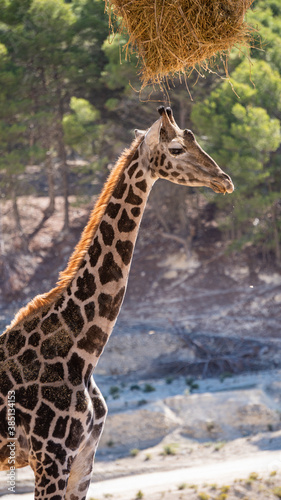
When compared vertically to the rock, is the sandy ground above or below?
above

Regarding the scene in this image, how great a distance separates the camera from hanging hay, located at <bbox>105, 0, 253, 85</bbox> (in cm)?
421

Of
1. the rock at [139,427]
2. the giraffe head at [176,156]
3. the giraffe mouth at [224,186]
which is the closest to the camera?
the giraffe mouth at [224,186]

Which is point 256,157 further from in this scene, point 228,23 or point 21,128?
point 228,23

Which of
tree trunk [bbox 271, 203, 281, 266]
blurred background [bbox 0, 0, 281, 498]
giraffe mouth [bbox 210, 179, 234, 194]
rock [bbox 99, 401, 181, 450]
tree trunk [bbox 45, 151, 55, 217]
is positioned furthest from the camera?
tree trunk [bbox 45, 151, 55, 217]

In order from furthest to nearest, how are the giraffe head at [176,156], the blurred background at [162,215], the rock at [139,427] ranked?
the blurred background at [162,215] < the rock at [139,427] < the giraffe head at [176,156]

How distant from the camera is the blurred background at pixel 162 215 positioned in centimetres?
1318

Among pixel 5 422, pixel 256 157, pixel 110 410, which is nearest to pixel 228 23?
pixel 5 422

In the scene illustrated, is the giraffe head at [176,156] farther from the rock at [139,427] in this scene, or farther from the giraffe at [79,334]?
the rock at [139,427]

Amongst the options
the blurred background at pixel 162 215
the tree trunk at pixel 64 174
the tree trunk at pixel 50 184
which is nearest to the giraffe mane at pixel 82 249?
the blurred background at pixel 162 215

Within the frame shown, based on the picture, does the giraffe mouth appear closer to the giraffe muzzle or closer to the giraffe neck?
the giraffe muzzle

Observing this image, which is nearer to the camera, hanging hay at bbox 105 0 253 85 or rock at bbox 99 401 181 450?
hanging hay at bbox 105 0 253 85

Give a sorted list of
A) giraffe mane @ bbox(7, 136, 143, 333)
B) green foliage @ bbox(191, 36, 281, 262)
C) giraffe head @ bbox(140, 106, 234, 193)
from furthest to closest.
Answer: green foliage @ bbox(191, 36, 281, 262) < giraffe mane @ bbox(7, 136, 143, 333) < giraffe head @ bbox(140, 106, 234, 193)

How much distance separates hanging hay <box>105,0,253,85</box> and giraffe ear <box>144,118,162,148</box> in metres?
0.76

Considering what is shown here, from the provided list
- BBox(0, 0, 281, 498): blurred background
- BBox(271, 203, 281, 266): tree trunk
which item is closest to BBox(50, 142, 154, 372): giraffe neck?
BBox(0, 0, 281, 498): blurred background
